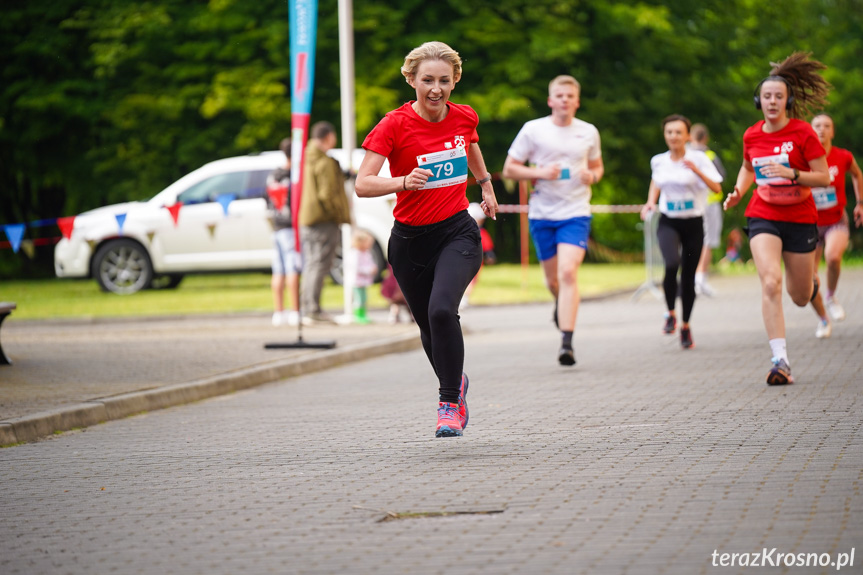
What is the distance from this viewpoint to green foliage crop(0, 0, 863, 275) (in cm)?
3098

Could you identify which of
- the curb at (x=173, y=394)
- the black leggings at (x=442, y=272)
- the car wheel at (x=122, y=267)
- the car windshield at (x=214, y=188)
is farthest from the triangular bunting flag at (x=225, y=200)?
the black leggings at (x=442, y=272)

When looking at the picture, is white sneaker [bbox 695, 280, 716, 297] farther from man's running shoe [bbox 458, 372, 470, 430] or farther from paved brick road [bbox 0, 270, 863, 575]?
man's running shoe [bbox 458, 372, 470, 430]

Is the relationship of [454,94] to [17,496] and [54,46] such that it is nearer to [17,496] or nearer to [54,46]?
[54,46]

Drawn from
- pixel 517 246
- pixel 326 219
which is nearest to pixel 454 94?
pixel 517 246

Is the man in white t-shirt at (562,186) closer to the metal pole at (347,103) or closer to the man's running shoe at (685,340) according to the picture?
the man's running shoe at (685,340)

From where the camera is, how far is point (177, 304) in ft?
65.9

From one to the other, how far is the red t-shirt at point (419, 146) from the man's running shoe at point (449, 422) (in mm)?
951

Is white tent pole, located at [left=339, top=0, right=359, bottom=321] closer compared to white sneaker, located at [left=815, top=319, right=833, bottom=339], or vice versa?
white sneaker, located at [left=815, top=319, right=833, bottom=339]

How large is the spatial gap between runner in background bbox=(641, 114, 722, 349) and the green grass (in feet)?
24.4

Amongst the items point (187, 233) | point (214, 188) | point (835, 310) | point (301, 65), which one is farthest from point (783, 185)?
point (187, 233)

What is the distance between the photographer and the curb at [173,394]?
26.8 feet

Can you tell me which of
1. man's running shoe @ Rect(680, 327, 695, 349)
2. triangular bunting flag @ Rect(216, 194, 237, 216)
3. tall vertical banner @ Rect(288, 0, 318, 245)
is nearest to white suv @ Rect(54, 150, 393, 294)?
triangular bunting flag @ Rect(216, 194, 237, 216)

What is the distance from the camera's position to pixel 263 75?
1212 inches

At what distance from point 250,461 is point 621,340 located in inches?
281
